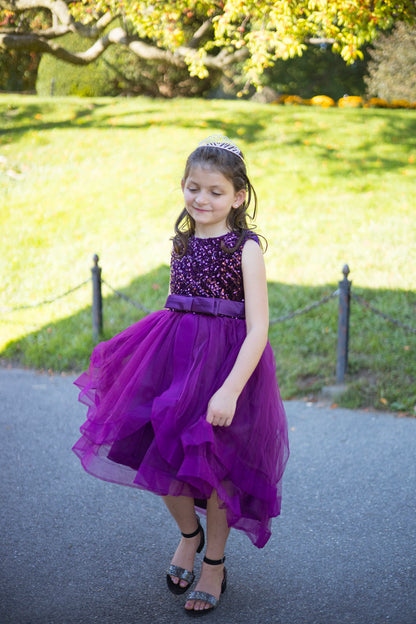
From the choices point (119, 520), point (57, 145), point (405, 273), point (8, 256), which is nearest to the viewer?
point (119, 520)

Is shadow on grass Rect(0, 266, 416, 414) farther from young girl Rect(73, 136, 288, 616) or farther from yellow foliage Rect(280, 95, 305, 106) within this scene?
yellow foliage Rect(280, 95, 305, 106)

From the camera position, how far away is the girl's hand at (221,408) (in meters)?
2.29

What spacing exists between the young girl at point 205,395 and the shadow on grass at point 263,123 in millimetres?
9094

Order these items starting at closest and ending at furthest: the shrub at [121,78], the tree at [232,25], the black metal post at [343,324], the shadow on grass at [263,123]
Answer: the black metal post at [343,324] → the tree at [232,25] → the shadow on grass at [263,123] → the shrub at [121,78]

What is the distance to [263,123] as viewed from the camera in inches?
523

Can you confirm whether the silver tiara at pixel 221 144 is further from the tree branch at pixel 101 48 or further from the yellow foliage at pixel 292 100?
the yellow foliage at pixel 292 100

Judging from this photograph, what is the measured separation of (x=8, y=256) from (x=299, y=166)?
524cm

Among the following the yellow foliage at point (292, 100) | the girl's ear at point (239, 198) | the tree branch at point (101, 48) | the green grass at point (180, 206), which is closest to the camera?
the girl's ear at point (239, 198)

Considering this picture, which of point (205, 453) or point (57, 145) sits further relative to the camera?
point (57, 145)

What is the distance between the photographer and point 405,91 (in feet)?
63.0

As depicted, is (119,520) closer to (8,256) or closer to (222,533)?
(222,533)

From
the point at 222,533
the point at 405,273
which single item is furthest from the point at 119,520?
the point at 405,273

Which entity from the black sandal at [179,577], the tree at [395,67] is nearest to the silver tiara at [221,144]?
the black sandal at [179,577]

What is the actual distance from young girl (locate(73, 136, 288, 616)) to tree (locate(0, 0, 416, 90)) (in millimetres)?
4859
